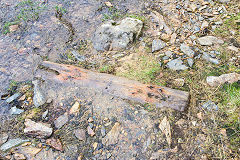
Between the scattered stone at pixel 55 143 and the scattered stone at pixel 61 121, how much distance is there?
0.19m

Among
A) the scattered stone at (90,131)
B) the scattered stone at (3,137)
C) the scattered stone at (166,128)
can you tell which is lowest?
the scattered stone at (3,137)

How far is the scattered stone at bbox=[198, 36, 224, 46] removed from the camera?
3164 mm

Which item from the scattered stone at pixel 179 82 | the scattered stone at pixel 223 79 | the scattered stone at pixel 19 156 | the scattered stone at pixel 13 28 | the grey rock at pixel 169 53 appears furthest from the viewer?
the scattered stone at pixel 13 28

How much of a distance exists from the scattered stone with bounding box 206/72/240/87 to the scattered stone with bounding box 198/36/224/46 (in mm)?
801

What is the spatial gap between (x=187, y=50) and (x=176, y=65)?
42cm

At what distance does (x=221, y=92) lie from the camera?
97.4 inches

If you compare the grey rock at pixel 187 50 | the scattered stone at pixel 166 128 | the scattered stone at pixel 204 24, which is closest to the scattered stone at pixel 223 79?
the grey rock at pixel 187 50

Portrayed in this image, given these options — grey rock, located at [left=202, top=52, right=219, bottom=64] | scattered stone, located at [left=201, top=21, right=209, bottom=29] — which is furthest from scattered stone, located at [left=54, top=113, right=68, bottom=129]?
scattered stone, located at [left=201, top=21, right=209, bottom=29]

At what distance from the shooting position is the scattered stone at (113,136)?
2244 millimetres

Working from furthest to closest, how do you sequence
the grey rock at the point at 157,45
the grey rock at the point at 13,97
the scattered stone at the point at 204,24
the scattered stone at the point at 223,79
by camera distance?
1. the scattered stone at the point at 204,24
2. the grey rock at the point at 157,45
3. the grey rock at the point at 13,97
4. the scattered stone at the point at 223,79

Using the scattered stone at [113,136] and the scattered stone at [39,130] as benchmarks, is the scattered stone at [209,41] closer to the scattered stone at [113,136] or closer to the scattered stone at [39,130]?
the scattered stone at [113,136]

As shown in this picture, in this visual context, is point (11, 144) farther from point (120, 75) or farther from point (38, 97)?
point (120, 75)

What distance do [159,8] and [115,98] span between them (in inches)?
99.2

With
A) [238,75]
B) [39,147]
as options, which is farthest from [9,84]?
[238,75]
